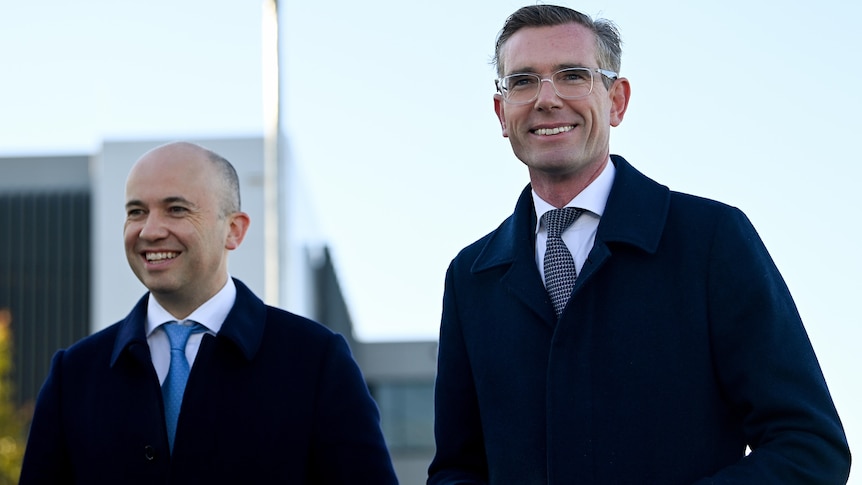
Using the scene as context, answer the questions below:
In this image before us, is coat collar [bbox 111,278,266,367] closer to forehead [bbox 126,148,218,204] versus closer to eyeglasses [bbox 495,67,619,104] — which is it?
forehead [bbox 126,148,218,204]

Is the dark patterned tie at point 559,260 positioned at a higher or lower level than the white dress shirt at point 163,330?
higher

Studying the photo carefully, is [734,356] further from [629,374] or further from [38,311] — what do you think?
[38,311]

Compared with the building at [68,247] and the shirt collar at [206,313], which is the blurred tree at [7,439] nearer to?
the building at [68,247]

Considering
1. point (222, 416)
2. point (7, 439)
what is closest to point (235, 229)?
point (222, 416)

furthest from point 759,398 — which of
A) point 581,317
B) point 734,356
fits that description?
point 581,317

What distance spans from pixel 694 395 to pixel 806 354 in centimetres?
24

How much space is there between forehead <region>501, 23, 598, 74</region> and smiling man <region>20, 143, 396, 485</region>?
132 centimetres

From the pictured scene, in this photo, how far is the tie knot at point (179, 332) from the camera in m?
4.14

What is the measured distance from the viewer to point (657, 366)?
300 cm

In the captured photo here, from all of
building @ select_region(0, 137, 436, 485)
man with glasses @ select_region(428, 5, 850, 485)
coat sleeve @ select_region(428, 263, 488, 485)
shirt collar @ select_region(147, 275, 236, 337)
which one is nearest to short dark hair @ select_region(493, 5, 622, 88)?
man with glasses @ select_region(428, 5, 850, 485)

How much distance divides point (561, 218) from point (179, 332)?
1440 millimetres

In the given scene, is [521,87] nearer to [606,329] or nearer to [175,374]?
[606,329]

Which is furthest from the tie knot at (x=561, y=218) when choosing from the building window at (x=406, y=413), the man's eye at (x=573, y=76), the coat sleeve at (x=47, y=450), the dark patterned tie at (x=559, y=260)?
the building window at (x=406, y=413)

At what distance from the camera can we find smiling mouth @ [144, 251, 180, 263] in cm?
406
